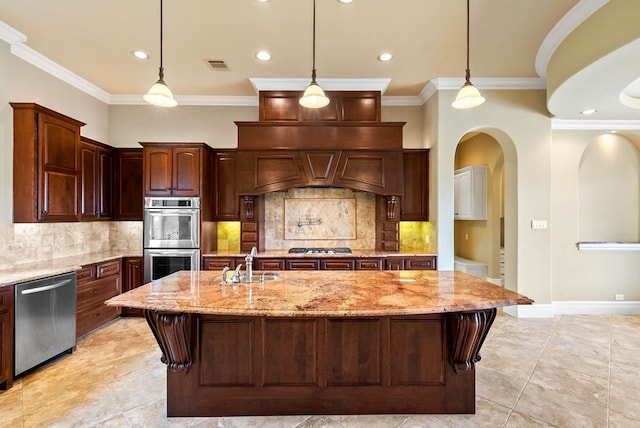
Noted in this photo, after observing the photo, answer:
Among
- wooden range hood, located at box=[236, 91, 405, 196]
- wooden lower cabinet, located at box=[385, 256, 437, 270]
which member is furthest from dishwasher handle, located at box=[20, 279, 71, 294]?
wooden lower cabinet, located at box=[385, 256, 437, 270]

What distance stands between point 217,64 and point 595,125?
17.7 ft

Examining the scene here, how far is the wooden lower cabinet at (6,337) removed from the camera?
2633mm

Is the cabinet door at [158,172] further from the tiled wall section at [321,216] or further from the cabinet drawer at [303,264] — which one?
the cabinet drawer at [303,264]

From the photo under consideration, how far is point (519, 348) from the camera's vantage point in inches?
138

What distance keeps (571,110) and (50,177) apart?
20.4 ft

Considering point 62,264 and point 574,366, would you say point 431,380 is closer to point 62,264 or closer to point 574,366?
point 574,366

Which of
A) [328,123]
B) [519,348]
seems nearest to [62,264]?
[328,123]

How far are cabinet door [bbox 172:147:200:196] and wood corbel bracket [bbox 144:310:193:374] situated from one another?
2642 millimetres

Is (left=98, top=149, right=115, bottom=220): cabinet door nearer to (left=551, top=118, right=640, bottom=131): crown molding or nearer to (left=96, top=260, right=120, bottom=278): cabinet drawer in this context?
(left=96, top=260, right=120, bottom=278): cabinet drawer

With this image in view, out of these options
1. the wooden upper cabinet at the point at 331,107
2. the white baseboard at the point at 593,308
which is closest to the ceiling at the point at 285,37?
the wooden upper cabinet at the point at 331,107

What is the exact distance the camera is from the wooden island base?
2271 mm

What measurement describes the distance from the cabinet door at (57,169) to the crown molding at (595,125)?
635 centimetres

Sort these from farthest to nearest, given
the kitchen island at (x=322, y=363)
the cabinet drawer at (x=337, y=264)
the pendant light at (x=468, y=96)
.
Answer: the cabinet drawer at (x=337, y=264), the pendant light at (x=468, y=96), the kitchen island at (x=322, y=363)

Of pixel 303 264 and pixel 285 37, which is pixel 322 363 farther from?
pixel 285 37
